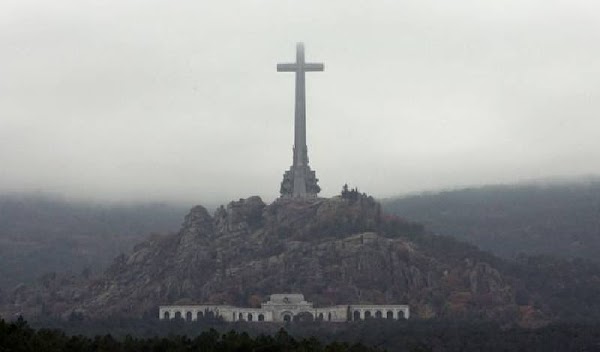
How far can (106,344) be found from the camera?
5536 inches

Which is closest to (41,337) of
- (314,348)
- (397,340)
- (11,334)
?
(11,334)

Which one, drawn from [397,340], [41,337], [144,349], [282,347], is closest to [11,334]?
[41,337]

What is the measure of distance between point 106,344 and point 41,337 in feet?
23.8

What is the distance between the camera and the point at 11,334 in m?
132

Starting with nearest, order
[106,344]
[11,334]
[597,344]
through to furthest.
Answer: [11,334] → [106,344] → [597,344]

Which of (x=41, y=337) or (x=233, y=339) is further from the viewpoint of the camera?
(x=233, y=339)

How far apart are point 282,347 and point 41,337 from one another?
836 inches

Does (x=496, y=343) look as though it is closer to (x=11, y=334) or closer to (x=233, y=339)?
(x=233, y=339)

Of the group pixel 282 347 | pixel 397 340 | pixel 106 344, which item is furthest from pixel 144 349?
pixel 397 340

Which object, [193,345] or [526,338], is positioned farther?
[526,338]

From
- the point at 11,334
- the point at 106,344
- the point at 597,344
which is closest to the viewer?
the point at 11,334

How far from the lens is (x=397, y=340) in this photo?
19262cm

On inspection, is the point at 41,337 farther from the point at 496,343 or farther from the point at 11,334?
the point at 496,343

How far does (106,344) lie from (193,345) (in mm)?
7965
